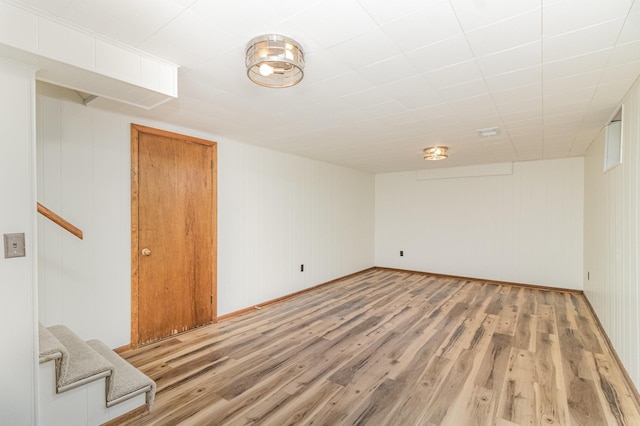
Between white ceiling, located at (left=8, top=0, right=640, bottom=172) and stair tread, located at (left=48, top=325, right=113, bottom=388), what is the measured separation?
Answer: 77.7 inches

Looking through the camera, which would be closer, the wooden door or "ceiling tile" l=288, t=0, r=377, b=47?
"ceiling tile" l=288, t=0, r=377, b=47

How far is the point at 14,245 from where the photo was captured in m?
1.57

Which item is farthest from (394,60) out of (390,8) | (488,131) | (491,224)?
(491,224)

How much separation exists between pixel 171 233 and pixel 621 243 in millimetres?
4413

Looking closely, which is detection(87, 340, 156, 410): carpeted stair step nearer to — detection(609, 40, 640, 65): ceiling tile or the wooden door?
the wooden door

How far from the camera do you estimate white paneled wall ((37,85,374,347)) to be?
2.55 metres

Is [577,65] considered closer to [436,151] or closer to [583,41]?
[583,41]

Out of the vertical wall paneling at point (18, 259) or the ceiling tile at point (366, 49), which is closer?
the vertical wall paneling at point (18, 259)

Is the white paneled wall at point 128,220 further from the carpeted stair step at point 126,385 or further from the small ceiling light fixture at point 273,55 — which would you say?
the small ceiling light fixture at point 273,55

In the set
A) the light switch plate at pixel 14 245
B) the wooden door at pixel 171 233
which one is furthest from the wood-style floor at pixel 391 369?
the light switch plate at pixel 14 245

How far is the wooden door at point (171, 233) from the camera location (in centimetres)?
310

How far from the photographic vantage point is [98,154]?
9.21ft

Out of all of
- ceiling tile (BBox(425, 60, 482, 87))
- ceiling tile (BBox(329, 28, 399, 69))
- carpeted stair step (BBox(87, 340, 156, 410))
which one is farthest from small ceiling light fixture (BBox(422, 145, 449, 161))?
carpeted stair step (BBox(87, 340, 156, 410))

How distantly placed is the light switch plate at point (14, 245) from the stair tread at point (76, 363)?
28.1 inches
